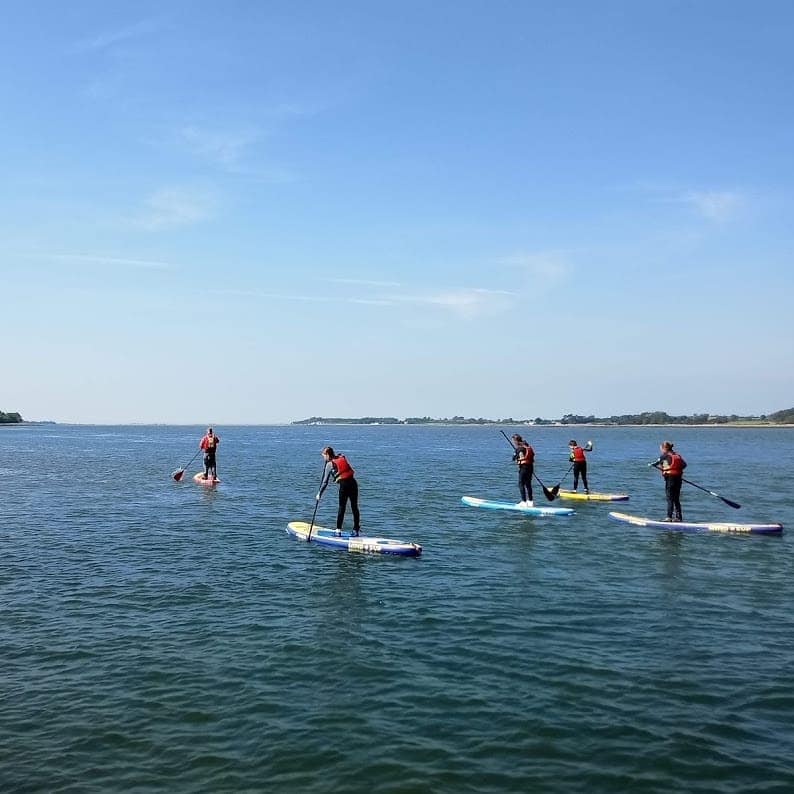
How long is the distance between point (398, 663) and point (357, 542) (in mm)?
9009

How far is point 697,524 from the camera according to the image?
77.7 feet

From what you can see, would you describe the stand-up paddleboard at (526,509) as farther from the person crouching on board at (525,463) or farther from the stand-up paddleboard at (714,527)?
the stand-up paddleboard at (714,527)

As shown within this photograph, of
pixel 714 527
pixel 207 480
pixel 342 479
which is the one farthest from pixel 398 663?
pixel 207 480

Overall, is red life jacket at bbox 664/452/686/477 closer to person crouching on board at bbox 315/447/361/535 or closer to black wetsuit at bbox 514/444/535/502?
black wetsuit at bbox 514/444/535/502

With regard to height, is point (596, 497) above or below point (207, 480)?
below

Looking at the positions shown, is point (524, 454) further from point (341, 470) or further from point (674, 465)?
point (341, 470)

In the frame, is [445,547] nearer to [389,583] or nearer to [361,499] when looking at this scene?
[389,583]

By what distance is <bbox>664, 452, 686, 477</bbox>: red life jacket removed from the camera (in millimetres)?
23516

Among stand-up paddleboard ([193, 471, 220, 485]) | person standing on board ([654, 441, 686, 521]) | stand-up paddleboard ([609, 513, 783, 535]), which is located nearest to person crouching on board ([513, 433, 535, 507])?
stand-up paddleboard ([609, 513, 783, 535])

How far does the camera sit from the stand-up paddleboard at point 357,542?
1905 centimetres

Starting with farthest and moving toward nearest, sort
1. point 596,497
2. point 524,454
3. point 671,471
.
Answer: point 596,497 < point 524,454 < point 671,471

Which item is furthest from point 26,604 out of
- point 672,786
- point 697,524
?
point 697,524

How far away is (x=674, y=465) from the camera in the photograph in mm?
23500

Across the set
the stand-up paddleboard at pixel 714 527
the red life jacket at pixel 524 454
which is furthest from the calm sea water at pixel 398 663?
the red life jacket at pixel 524 454
